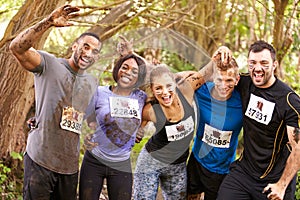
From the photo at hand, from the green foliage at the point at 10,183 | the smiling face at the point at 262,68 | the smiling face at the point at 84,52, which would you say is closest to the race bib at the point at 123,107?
the smiling face at the point at 84,52

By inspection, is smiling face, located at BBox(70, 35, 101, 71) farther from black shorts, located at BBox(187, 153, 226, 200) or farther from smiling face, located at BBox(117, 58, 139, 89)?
black shorts, located at BBox(187, 153, 226, 200)

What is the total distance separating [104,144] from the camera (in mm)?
3947

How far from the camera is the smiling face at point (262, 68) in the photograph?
12.6 ft

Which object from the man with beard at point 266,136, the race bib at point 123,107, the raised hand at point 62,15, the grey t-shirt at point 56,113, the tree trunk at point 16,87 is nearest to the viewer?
the raised hand at point 62,15

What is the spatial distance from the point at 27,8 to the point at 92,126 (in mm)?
1577

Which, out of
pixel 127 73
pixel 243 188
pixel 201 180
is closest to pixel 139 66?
pixel 127 73

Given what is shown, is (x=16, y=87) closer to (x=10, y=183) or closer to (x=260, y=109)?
(x=10, y=183)

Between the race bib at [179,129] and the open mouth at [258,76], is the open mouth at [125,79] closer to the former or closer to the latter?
the race bib at [179,129]

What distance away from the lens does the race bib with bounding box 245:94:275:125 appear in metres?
3.83

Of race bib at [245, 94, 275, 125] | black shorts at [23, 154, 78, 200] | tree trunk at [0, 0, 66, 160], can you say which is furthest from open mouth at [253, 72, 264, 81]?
tree trunk at [0, 0, 66, 160]

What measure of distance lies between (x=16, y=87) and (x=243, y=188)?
243 centimetres

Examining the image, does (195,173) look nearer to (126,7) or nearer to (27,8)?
(27,8)

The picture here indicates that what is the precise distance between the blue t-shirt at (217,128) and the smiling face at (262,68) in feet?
0.83

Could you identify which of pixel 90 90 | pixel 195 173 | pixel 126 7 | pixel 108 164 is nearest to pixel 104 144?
pixel 108 164
